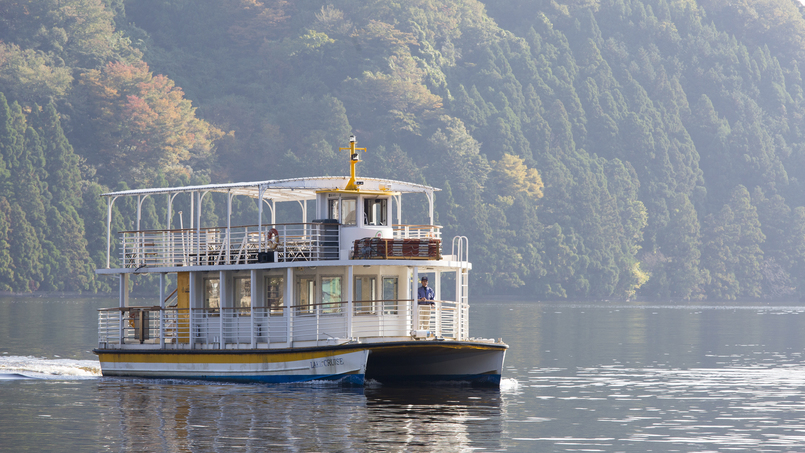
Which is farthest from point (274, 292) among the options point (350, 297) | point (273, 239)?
point (350, 297)

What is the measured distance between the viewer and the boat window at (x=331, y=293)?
98.2ft

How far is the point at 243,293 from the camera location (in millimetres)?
30656

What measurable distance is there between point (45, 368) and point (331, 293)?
10.1 meters

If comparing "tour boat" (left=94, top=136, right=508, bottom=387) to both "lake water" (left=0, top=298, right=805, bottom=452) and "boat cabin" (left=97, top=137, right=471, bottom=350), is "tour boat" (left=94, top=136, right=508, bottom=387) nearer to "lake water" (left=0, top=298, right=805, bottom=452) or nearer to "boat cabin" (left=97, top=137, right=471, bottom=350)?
"boat cabin" (left=97, top=137, right=471, bottom=350)

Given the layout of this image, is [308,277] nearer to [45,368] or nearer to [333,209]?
[333,209]

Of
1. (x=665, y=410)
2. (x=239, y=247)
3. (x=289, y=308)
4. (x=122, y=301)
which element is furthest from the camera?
(x=122, y=301)

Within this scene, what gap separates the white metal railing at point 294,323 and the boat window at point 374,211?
85.9 inches

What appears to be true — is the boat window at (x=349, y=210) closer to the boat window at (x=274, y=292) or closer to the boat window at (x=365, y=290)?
the boat window at (x=365, y=290)

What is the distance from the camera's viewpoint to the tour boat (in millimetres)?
28547

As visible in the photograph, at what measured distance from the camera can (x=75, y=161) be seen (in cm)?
10219

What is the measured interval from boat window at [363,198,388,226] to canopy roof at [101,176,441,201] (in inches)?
15.1

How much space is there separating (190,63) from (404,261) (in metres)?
107

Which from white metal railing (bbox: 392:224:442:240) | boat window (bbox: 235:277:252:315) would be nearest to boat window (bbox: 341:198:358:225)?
white metal railing (bbox: 392:224:442:240)

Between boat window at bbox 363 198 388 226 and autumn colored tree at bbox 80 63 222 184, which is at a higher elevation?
autumn colored tree at bbox 80 63 222 184
